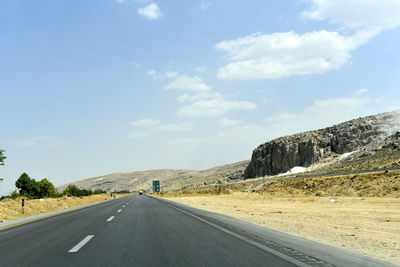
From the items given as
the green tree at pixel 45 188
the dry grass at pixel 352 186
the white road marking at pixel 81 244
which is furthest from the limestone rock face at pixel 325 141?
the white road marking at pixel 81 244

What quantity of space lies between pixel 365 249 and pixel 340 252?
121cm

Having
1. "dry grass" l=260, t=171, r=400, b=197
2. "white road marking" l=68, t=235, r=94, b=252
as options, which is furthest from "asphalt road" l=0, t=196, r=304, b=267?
"dry grass" l=260, t=171, r=400, b=197

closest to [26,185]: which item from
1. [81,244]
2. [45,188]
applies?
[45,188]

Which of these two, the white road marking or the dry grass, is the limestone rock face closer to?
the dry grass

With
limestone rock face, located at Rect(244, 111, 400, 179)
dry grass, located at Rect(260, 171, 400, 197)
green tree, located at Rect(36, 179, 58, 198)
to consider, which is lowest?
dry grass, located at Rect(260, 171, 400, 197)

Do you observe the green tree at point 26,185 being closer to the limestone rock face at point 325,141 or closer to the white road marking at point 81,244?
the limestone rock face at point 325,141

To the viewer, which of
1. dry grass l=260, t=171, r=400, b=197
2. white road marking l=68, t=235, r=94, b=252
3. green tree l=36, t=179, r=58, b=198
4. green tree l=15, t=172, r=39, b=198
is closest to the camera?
white road marking l=68, t=235, r=94, b=252

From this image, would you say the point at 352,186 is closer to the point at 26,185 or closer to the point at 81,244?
the point at 81,244

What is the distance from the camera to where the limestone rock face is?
98.4 m

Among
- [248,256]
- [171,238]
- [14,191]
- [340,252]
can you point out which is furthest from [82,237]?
[14,191]

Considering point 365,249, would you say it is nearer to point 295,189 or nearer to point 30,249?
point 30,249

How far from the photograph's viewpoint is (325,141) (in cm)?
10400

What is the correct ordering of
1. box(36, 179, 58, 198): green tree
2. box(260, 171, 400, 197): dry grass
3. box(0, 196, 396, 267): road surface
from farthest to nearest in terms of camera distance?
box(36, 179, 58, 198): green tree < box(260, 171, 400, 197): dry grass < box(0, 196, 396, 267): road surface

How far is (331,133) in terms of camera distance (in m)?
108
